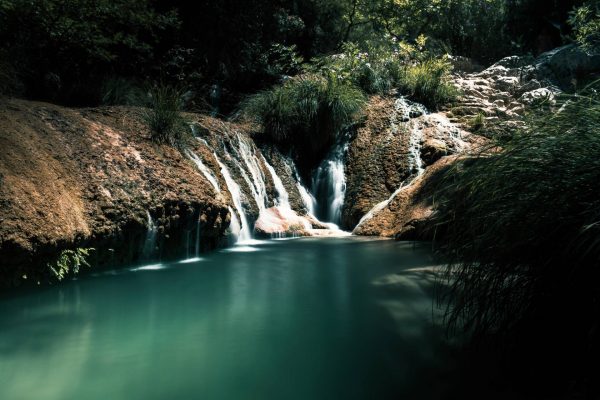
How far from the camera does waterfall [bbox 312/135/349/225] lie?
29.6ft

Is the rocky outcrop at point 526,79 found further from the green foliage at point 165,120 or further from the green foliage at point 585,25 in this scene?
the green foliage at point 165,120

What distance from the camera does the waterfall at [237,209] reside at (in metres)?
6.60

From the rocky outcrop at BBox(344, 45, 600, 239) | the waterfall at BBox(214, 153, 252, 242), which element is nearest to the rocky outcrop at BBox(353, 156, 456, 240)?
the rocky outcrop at BBox(344, 45, 600, 239)

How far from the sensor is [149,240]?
15.8 ft

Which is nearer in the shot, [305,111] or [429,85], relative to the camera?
[305,111]

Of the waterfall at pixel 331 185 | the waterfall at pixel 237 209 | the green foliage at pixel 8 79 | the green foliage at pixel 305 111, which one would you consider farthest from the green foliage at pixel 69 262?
the green foliage at pixel 305 111

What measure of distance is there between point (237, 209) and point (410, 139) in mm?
4491

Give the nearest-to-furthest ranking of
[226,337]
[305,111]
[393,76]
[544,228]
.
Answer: [544,228], [226,337], [305,111], [393,76]

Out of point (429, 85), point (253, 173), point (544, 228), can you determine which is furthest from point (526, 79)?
point (544, 228)

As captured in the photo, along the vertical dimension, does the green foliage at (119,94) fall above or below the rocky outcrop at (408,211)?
above

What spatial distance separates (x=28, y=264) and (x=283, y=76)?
946cm

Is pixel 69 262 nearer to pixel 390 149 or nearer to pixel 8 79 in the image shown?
pixel 8 79

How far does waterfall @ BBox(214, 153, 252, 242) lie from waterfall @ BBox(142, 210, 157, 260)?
5.66ft

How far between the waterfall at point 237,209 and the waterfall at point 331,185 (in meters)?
2.41
